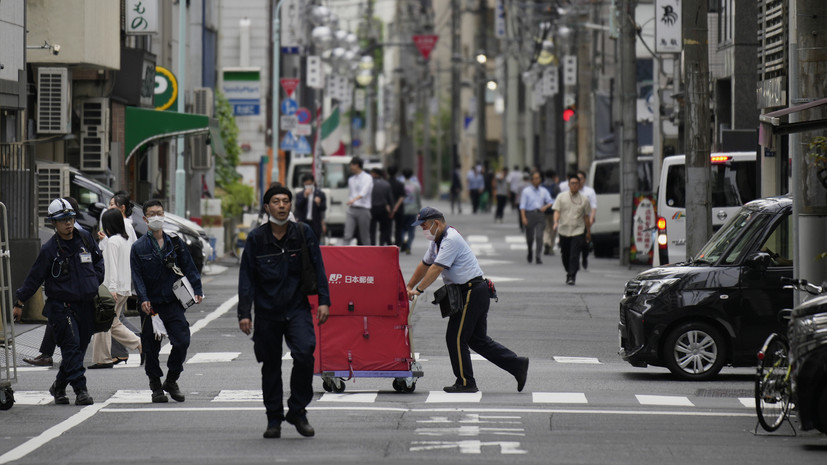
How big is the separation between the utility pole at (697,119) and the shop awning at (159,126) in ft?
37.8

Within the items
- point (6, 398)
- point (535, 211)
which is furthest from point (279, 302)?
point (535, 211)

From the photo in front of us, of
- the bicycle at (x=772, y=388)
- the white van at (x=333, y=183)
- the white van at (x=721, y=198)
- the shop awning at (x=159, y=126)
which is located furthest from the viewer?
the white van at (x=333, y=183)

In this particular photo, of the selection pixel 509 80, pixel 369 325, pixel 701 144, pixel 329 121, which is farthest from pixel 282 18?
pixel 369 325

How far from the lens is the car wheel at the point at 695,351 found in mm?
15406

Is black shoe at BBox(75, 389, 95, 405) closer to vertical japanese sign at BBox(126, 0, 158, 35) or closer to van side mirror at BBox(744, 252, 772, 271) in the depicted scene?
van side mirror at BBox(744, 252, 772, 271)

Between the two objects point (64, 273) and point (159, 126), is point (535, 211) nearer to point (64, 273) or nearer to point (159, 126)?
point (159, 126)

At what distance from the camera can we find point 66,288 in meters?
13.8

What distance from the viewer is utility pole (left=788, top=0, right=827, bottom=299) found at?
587 inches

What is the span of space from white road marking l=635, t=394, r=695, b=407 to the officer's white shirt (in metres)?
1.85

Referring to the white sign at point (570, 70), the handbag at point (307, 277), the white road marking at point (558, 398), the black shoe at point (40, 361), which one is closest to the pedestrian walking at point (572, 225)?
the black shoe at point (40, 361)

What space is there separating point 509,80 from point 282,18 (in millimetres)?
24164

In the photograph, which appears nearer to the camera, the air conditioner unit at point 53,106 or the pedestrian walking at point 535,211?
the air conditioner unit at point 53,106

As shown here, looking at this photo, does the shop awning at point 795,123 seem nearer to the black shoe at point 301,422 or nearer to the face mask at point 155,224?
the black shoe at point 301,422

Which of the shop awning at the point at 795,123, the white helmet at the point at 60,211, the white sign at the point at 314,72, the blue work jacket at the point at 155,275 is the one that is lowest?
the blue work jacket at the point at 155,275
